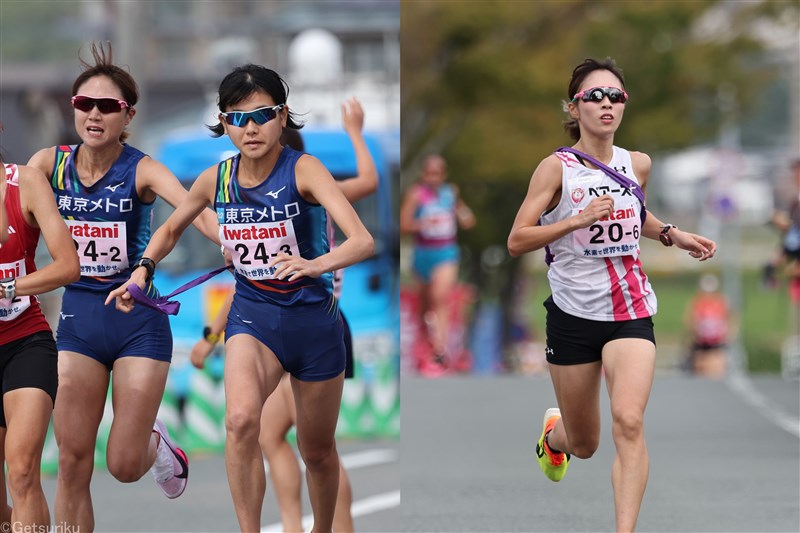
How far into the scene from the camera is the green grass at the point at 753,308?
25.8 meters

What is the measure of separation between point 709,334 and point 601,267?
19.3 metres

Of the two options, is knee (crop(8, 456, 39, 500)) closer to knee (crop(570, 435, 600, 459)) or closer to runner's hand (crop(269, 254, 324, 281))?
runner's hand (crop(269, 254, 324, 281))

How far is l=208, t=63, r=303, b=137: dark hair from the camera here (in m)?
7.57

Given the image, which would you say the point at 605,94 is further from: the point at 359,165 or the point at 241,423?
the point at 241,423

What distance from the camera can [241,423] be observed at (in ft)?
24.1

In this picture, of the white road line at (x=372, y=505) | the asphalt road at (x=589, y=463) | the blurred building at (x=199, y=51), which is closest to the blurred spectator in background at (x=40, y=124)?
the blurred building at (x=199, y=51)

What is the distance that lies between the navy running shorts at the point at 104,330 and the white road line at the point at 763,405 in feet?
28.4

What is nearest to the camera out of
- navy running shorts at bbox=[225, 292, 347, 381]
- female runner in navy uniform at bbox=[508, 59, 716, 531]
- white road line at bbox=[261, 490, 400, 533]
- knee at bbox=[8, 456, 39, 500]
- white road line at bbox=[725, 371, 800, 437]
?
knee at bbox=[8, 456, 39, 500]

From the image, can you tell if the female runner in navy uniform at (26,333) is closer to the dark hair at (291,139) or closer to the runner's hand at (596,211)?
the dark hair at (291,139)

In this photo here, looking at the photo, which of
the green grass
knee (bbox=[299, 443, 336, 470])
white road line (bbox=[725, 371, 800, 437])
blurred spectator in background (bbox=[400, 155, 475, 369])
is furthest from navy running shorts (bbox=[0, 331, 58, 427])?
the green grass

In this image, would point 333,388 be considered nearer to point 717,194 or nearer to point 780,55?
point 717,194

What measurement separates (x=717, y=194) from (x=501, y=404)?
936 centimetres

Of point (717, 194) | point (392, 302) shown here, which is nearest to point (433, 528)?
point (392, 302)

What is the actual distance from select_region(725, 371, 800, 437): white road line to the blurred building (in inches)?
355
